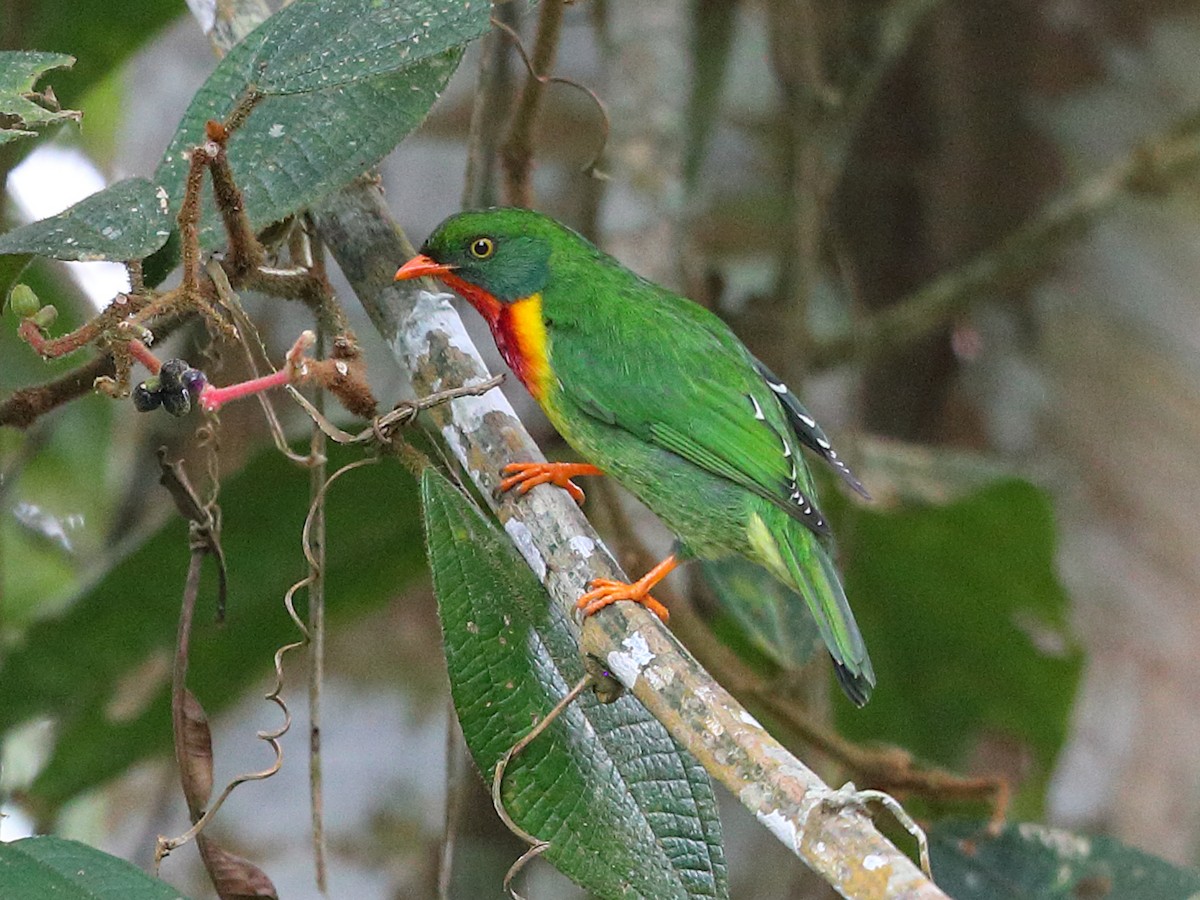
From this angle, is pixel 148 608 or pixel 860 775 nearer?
pixel 860 775

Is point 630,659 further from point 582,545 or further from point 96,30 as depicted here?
point 96,30

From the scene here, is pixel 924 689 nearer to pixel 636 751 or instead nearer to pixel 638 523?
pixel 638 523

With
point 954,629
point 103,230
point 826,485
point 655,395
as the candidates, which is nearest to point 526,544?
point 103,230

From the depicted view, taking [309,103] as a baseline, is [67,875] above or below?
below

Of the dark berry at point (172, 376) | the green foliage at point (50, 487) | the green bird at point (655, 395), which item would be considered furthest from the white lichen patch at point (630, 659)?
the green foliage at point (50, 487)

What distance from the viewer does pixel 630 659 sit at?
1.58m

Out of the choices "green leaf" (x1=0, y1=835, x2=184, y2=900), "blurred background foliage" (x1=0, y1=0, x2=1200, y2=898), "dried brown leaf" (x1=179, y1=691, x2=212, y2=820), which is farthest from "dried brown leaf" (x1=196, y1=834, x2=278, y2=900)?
"blurred background foliage" (x1=0, y1=0, x2=1200, y2=898)

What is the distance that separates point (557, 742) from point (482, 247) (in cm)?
136

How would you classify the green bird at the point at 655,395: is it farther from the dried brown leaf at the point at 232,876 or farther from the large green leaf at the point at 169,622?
the dried brown leaf at the point at 232,876

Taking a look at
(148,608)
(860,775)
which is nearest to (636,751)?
(860,775)

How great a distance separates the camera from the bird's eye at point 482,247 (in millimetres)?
2820

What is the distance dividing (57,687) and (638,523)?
1.49 m

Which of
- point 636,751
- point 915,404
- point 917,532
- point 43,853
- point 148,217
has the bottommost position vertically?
point 915,404

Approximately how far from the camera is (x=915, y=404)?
501cm
